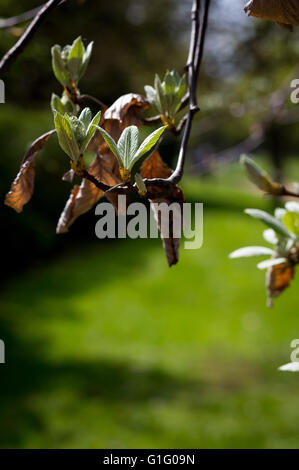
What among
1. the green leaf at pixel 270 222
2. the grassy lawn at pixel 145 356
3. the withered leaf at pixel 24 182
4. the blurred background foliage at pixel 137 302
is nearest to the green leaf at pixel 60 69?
the withered leaf at pixel 24 182

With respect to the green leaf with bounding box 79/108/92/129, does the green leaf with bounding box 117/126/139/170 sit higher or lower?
lower

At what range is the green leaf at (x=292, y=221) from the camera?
0.58 metres

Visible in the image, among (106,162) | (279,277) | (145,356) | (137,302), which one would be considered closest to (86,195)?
(106,162)

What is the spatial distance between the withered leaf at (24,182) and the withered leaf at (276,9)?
0.16 meters

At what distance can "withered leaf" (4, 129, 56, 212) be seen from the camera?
43cm

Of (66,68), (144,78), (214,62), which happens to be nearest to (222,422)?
(214,62)

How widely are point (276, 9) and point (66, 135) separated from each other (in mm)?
164

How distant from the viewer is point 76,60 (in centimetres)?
52

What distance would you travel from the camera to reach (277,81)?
2.94 meters

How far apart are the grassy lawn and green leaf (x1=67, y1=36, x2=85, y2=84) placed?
264 centimetres

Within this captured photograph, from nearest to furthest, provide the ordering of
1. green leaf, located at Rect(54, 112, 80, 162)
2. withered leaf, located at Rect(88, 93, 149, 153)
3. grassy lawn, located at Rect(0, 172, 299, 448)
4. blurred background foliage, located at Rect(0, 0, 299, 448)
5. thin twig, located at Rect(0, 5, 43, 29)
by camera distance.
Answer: green leaf, located at Rect(54, 112, 80, 162) < withered leaf, located at Rect(88, 93, 149, 153) < thin twig, located at Rect(0, 5, 43, 29) < blurred background foliage, located at Rect(0, 0, 299, 448) < grassy lawn, located at Rect(0, 172, 299, 448)

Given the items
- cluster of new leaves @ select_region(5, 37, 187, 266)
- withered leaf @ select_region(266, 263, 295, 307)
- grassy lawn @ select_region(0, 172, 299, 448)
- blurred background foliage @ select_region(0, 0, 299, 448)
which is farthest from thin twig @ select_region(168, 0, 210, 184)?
grassy lawn @ select_region(0, 172, 299, 448)

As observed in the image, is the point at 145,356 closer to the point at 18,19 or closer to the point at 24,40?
the point at 18,19

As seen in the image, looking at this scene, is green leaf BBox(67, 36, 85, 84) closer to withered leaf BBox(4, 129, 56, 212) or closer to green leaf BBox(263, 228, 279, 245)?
withered leaf BBox(4, 129, 56, 212)
